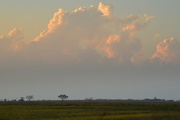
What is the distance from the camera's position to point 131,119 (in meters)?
48.8

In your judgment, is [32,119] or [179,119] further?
[179,119]

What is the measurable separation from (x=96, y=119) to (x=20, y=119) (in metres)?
11.4

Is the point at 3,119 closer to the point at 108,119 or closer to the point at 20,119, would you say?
the point at 20,119

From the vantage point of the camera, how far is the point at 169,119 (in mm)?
50656

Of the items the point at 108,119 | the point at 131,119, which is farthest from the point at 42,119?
the point at 131,119

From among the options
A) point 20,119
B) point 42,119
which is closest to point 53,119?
point 42,119

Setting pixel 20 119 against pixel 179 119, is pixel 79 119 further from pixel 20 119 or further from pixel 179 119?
pixel 179 119

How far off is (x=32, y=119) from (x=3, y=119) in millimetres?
4303

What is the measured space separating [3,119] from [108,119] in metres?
15.7

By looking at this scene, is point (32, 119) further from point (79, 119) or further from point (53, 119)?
point (79, 119)

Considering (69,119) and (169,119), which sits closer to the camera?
(69,119)

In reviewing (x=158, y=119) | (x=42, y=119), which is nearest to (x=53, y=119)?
(x=42, y=119)

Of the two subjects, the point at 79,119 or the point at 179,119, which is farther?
the point at 179,119

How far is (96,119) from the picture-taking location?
159ft
